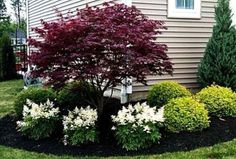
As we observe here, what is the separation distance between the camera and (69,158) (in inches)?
199

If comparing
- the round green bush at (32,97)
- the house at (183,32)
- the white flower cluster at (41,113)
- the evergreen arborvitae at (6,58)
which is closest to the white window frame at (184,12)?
the house at (183,32)

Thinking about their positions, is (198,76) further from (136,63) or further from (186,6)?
(136,63)

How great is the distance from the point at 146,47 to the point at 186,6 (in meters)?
2.85

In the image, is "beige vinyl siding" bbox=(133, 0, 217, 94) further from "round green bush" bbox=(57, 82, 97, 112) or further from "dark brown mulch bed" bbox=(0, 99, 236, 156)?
"dark brown mulch bed" bbox=(0, 99, 236, 156)

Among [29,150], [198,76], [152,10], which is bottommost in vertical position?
[29,150]

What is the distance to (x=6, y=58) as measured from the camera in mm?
16094

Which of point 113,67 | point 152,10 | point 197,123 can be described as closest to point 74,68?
point 113,67

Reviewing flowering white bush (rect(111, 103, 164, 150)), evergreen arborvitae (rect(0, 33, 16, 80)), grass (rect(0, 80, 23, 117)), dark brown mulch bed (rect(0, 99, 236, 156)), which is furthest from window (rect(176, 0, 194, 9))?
evergreen arborvitae (rect(0, 33, 16, 80))

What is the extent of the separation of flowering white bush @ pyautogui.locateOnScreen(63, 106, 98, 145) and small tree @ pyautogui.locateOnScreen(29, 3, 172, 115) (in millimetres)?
552

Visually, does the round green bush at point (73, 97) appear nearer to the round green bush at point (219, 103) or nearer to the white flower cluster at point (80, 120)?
the white flower cluster at point (80, 120)

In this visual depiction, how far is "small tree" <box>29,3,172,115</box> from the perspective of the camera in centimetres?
541

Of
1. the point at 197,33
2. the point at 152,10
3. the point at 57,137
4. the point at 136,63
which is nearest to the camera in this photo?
the point at 136,63

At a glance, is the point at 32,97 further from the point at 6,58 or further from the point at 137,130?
the point at 6,58

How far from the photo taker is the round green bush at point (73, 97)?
6852 mm
